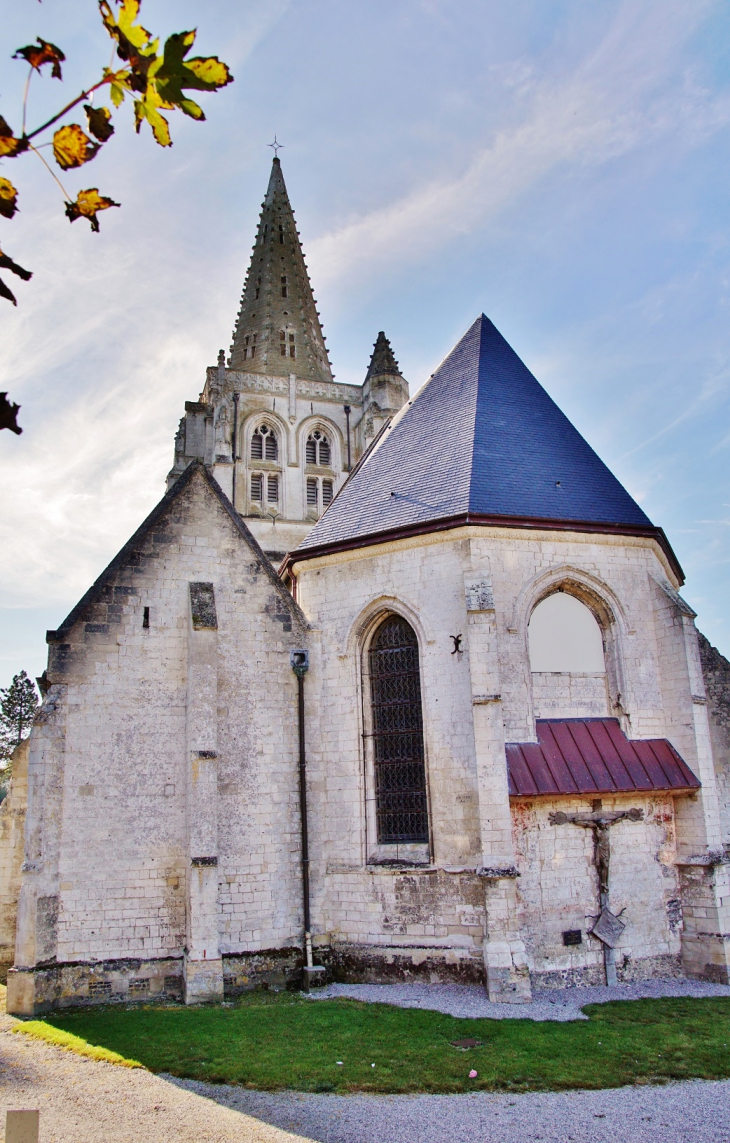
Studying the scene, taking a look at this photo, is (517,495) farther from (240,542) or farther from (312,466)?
(312,466)

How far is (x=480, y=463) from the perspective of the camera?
42.5 ft

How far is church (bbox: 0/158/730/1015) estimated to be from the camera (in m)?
10.8

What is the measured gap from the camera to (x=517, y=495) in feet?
41.2

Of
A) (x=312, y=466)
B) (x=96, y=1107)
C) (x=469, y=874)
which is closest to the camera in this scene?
(x=96, y=1107)

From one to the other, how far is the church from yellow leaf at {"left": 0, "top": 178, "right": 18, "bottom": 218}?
937cm

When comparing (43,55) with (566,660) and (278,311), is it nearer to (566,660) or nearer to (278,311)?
(566,660)

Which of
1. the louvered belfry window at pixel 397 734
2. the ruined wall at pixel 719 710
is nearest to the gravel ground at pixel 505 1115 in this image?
the louvered belfry window at pixel 397 734

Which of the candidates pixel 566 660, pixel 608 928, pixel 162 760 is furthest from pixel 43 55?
pixel 608 928

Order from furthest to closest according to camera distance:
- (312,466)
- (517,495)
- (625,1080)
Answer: (312,466), (517,495), (625,1080)

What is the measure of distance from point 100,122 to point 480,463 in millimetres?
10939

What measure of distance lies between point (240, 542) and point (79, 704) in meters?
3.56

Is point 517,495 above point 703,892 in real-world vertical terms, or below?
above

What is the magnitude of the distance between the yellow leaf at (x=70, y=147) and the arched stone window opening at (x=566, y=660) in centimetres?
1065

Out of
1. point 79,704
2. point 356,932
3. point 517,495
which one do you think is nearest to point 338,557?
point 517,495
